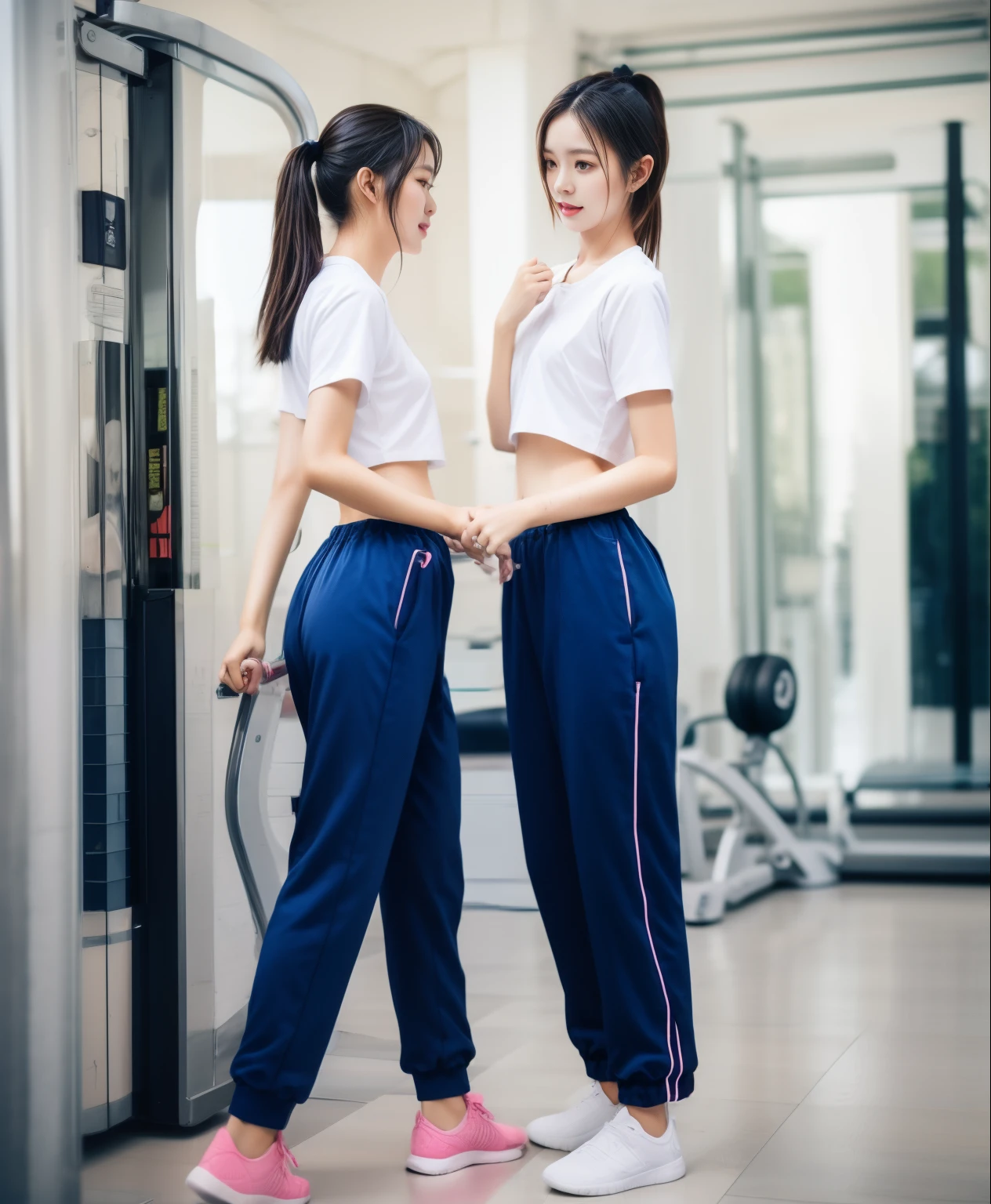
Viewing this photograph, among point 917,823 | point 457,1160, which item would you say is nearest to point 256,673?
point 457,1160

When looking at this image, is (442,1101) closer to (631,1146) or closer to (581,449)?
(631,1146)

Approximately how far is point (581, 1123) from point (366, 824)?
580mm

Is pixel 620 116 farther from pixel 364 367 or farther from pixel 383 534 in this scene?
pixel 383 534

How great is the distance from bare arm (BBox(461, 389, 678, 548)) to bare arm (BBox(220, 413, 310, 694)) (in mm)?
270

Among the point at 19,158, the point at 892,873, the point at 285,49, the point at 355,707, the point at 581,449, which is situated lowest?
the point at 892,873

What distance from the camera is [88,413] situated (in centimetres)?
192

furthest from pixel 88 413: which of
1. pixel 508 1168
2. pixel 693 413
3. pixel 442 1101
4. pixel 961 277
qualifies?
pixel 961 277

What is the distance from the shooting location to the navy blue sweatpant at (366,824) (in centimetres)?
162

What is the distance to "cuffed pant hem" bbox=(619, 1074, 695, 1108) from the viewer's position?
5.70 feet

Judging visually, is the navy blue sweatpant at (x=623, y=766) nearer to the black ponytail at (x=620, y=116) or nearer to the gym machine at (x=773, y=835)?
the black ponytail at (x=620, y=116)

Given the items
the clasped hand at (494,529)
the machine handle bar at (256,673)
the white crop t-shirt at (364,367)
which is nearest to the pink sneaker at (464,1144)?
the machine handle bar at (256,673)

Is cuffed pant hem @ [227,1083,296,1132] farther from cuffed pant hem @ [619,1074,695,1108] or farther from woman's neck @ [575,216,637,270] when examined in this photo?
woman's neck @ [575,216,637,270]

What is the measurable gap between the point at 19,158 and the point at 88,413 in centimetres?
51

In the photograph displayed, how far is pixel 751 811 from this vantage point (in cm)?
427
